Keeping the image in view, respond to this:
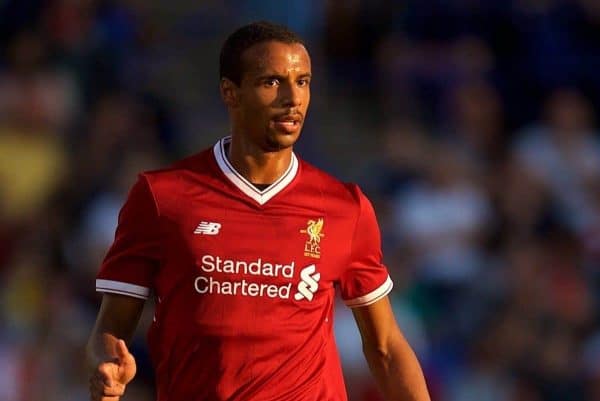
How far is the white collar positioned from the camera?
6.60 meters

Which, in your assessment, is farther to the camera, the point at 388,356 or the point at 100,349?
the point at 388,356

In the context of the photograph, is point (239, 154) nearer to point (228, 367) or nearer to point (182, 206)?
point (182, 206)

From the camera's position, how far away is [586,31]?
531 inches

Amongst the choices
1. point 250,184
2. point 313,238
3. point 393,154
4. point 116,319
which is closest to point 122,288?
point 116,319

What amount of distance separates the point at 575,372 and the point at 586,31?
3.41 m

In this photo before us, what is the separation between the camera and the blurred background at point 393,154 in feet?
36.8

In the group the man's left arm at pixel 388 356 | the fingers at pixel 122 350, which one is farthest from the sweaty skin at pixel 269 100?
the fingers at pixel 122 350

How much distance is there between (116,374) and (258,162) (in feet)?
3.53

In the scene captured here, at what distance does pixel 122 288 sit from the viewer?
649cm

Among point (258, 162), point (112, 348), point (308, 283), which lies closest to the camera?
point (112, 348)

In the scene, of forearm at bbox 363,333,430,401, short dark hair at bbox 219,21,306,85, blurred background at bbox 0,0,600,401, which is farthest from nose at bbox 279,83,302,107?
blurred background at bbox 0,0,600,401

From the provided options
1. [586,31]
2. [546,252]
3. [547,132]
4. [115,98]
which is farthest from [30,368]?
[586,31]

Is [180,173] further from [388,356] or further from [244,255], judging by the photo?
[388,356]

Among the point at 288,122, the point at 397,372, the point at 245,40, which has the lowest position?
the point at 397,372
